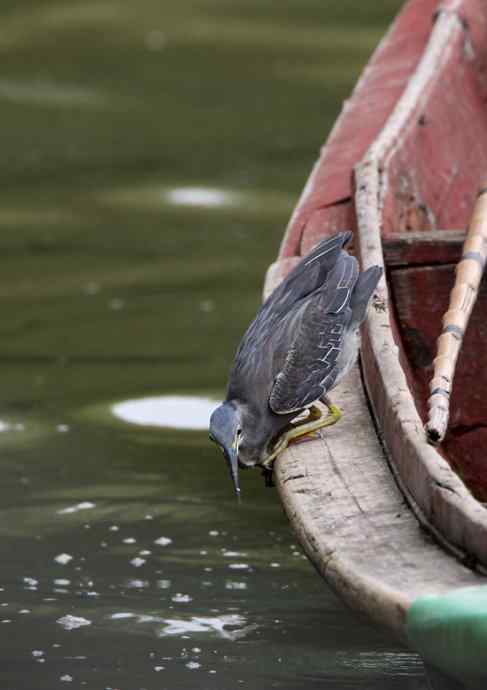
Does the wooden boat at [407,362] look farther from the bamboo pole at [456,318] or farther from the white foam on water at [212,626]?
the white foam on water at [212,626]

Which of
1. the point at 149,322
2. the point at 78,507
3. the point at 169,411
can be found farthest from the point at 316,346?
the point at 149,322

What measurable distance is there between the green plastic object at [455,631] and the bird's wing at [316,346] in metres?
0.69

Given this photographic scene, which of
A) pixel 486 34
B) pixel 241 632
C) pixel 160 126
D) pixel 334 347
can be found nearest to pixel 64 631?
pixel 241 632

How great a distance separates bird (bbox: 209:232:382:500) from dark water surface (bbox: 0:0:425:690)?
1.79 feet

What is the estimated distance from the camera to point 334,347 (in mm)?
3006

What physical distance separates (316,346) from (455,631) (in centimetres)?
83

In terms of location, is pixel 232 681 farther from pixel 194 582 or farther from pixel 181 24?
pixel 181 24

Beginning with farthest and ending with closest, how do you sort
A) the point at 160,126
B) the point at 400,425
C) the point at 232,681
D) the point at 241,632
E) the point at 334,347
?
the point at 160,126 < the point at 241,632 < the point at 232,681 < the point at 334,347 < the point at 400,425

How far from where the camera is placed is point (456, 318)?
3127 mm

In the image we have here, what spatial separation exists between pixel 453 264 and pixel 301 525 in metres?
1.10

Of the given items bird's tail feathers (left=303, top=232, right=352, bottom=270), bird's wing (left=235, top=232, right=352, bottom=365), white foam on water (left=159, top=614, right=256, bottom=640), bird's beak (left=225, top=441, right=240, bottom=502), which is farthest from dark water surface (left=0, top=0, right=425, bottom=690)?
bird's tail feathers (left=303, top=232, right=352, bottom=270)

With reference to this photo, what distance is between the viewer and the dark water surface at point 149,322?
3420mm

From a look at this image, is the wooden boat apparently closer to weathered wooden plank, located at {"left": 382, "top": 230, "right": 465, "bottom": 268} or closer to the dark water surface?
weathered wooden plank, located at {"left": 382, "top": 230, "right": 465, "bottom": 268}

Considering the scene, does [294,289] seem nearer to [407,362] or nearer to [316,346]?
[316,346]
